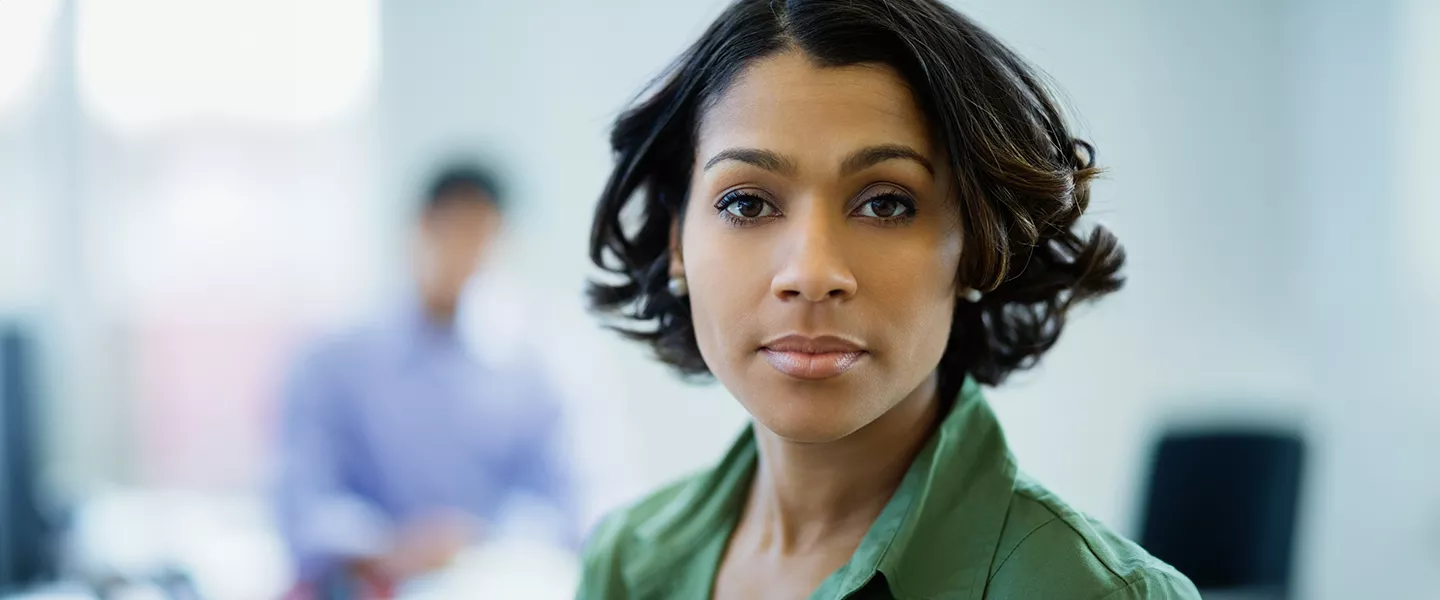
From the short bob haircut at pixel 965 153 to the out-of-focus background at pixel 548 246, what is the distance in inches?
59.4

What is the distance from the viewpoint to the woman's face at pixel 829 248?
832mm

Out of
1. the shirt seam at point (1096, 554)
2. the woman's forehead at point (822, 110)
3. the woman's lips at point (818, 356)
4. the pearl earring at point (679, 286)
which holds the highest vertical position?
the woman's forehead at point (822, 110)

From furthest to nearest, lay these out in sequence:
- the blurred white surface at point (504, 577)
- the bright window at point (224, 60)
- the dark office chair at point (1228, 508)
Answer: the bright window at point (224, 60) < the dark office chair at point (1228, 508) < the blurred white surface at point (504, 577)

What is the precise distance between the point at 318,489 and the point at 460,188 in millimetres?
703

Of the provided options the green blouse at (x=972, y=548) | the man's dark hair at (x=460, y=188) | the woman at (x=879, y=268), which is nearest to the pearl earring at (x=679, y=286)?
the woman at (x=879, y=268)

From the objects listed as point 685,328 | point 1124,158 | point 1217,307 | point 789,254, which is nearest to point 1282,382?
point 1217,307

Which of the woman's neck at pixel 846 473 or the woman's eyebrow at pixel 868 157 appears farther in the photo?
the woman's neck at pixel 846 473

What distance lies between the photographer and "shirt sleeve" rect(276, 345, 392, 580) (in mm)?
2340

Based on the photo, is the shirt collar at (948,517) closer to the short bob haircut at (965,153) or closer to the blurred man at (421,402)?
the short bob haircut at (965,153)

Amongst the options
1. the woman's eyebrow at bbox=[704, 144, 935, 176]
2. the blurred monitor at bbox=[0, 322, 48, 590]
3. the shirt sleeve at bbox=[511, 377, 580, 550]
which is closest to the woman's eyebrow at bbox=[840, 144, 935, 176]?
the woman's eyebrow at bbox=[704, 144, 935, 176]

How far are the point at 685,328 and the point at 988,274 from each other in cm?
35

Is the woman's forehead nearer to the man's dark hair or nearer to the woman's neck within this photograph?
the woman's neck

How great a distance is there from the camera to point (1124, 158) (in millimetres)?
3000

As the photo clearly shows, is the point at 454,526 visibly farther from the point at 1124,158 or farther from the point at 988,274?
the point at 1124,158
